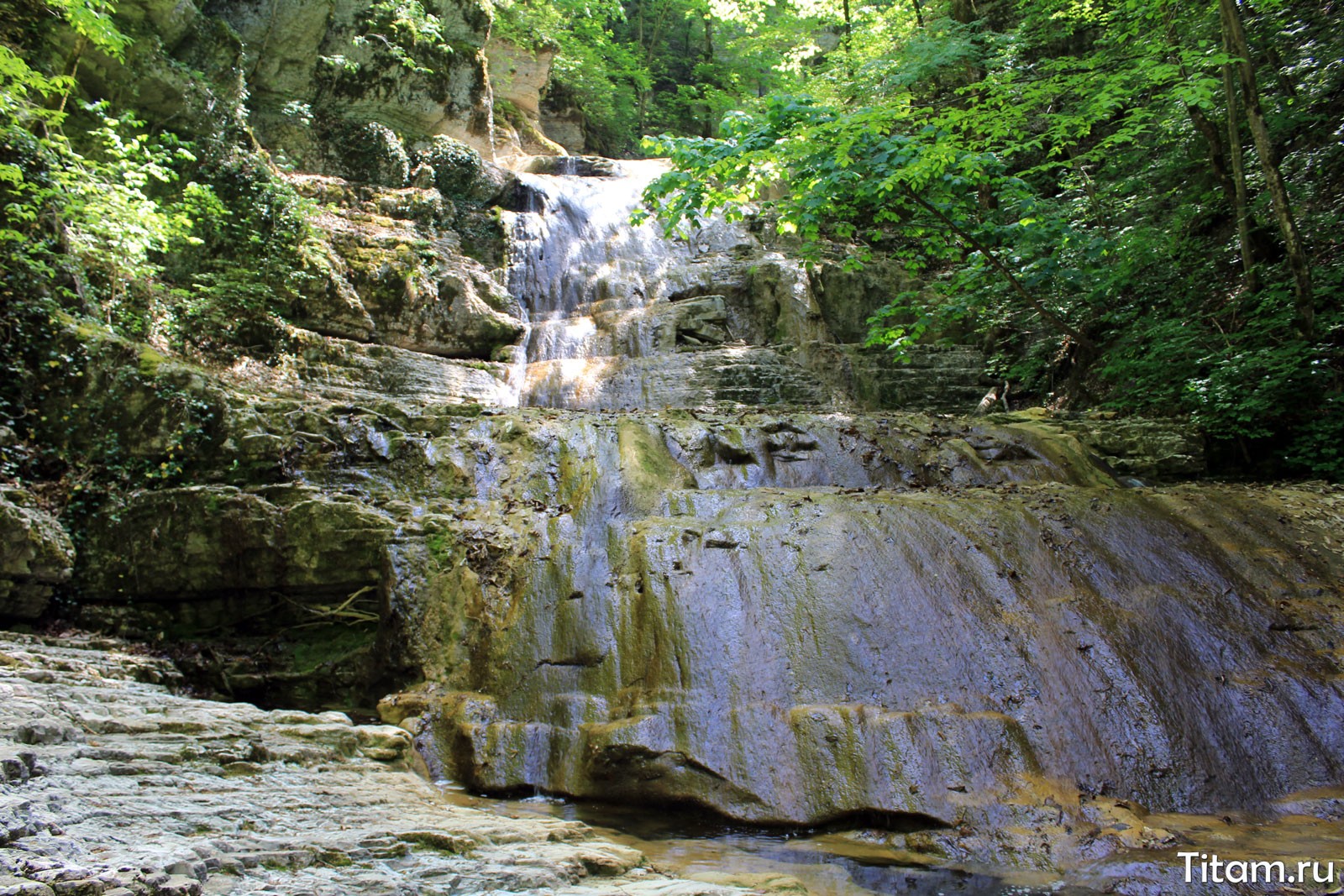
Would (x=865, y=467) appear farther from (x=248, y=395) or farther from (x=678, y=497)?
(x=248, y=395)

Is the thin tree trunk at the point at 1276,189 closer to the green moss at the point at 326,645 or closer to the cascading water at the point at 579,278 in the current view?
the cascading water at the point at 579,278

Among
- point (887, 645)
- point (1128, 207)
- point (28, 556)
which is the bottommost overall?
point (887, 645)

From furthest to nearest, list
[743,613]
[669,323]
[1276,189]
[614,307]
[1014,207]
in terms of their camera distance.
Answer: [614,307]
[669,323]
[1014,207]
[1276,189]
[743,613]

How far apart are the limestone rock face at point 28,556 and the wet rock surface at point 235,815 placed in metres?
1.49

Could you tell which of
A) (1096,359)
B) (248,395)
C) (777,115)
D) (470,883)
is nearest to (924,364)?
(1096,359)

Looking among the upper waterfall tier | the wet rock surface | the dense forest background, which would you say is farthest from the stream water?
the upper waterfall tier

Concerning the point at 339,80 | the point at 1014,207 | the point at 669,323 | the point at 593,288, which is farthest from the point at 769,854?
the point at 339,80

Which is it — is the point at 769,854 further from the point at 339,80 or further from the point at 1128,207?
the point at 339,80

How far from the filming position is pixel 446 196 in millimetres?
13508

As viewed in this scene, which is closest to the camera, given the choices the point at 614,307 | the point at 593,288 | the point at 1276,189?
the point at 1276,189

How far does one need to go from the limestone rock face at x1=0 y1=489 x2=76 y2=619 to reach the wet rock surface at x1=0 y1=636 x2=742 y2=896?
1489 millimetres

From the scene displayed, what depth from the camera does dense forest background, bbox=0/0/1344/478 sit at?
23.0ft

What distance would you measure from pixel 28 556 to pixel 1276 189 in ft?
36.8

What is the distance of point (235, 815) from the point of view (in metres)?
2.45
